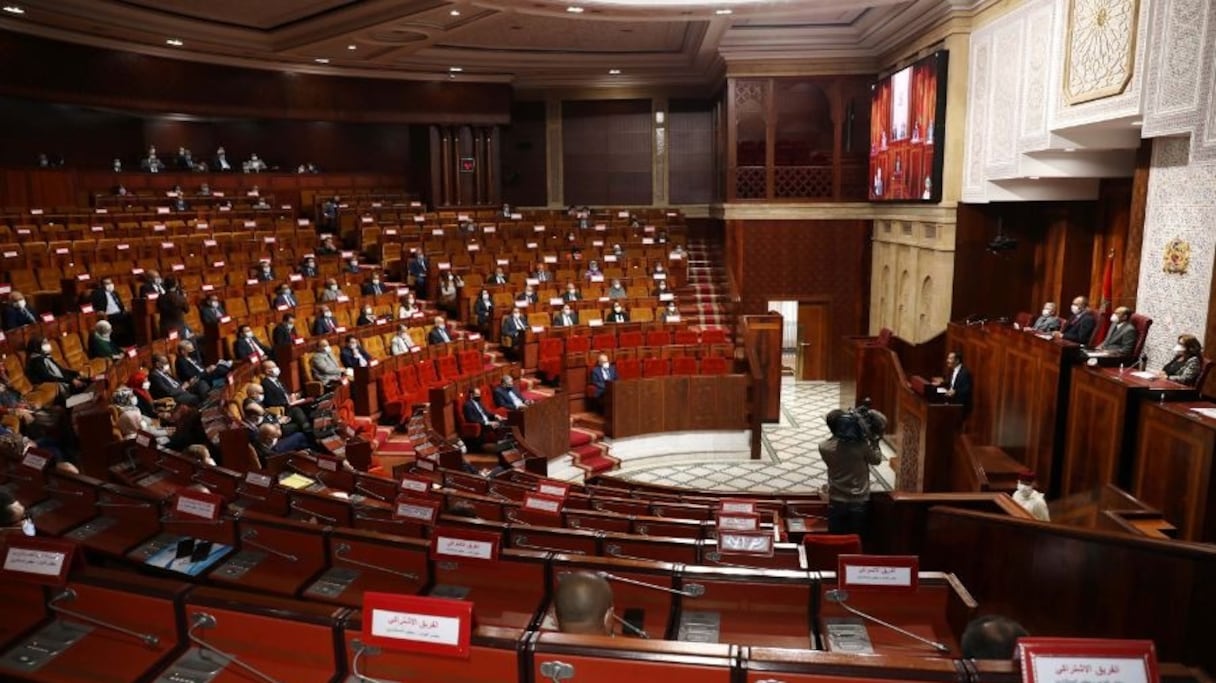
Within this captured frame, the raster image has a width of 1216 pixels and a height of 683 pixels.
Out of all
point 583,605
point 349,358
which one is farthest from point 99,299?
point 583,605

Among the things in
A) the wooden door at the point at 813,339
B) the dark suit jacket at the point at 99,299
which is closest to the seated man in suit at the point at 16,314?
the dark suit jacket at the point at 99,299

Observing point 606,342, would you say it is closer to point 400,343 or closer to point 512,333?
point 512,333

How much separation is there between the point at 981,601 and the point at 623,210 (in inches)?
478

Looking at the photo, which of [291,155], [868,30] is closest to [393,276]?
[291,155]

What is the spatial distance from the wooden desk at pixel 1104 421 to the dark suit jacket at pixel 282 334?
6.93m

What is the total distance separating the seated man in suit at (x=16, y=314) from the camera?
6.72m

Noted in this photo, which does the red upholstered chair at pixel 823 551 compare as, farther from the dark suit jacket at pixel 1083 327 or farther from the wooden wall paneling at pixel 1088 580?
the dark suit jacket at pixel 1083 327

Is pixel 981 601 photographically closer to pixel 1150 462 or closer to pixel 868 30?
pixel 1150 462

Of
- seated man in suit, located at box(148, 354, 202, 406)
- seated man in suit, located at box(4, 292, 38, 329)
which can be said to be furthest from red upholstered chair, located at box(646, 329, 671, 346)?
seated man in suit, located at box(4, 292, 38, 329)

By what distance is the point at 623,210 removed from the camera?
15.2 m

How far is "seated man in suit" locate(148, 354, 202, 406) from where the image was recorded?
6.09 m

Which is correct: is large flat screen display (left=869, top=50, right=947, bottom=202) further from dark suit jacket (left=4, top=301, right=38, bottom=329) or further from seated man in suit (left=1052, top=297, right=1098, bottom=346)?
dark suit jacket (left=4, top=301, right=38, bottom=329)

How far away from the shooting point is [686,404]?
9367 millimetres

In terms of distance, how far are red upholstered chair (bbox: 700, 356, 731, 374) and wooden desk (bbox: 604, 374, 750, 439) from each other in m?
0.27
